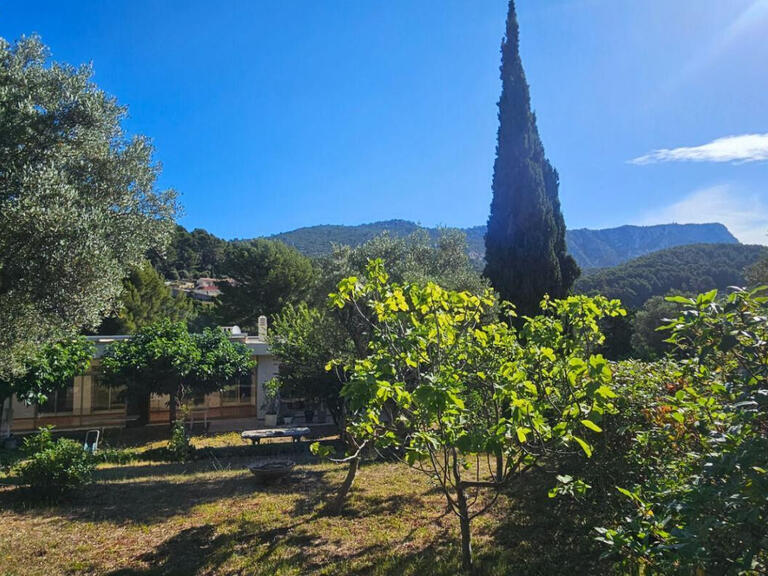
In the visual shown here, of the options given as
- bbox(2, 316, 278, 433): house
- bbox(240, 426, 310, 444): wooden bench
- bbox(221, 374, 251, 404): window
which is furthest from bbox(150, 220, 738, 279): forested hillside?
bbox(240, 426, 310, 444): wooden bench

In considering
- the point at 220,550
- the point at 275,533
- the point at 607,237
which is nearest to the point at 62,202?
the point at 220,550

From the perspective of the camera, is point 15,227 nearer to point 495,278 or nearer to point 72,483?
point 72,483

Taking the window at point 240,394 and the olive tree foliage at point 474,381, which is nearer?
the olive tree foliage at point 474,381

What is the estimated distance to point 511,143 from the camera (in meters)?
19.4

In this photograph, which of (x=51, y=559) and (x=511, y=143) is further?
(x=511, y=143)

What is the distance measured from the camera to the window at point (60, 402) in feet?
62.0

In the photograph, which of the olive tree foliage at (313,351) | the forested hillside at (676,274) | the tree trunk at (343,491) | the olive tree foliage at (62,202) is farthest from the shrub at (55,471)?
the forested hillside at (676,274)

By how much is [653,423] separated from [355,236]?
81647 millimetres

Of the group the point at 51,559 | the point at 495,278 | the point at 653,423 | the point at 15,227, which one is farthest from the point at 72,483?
the point at 495,278

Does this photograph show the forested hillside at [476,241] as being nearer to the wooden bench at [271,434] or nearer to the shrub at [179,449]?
the wooden bench at [271,434]

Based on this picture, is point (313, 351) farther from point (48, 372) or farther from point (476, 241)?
point (476, 241)

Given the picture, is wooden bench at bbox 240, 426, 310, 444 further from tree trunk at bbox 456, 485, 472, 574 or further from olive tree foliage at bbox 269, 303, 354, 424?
tree trunk at bbox 456, 485, 472, 574

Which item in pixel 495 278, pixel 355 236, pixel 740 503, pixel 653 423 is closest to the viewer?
pixel 740 503

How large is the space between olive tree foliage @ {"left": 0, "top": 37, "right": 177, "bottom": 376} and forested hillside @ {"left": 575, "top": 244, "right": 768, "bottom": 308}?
34.6 meters
